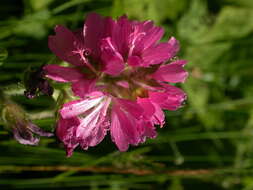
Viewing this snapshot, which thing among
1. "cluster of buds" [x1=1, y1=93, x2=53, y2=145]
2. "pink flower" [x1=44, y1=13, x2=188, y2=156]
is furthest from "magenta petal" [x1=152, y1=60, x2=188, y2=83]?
"cluster of buds" [x1=1, y1=93, x2=53, y2=145]

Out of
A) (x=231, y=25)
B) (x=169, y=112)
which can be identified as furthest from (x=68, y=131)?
(x=231, y=25)

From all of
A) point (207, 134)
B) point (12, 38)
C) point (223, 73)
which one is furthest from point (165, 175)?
point (12, 38)

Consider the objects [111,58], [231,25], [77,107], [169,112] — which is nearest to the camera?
[111,58]

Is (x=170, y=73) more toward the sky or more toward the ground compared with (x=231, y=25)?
more toward the sky

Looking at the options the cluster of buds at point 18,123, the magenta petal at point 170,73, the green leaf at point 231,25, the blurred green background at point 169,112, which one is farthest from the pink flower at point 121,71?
the green leaf at point 231,25

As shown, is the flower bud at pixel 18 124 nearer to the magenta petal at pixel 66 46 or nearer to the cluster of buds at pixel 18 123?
the cluster of buds at pixel 18 123

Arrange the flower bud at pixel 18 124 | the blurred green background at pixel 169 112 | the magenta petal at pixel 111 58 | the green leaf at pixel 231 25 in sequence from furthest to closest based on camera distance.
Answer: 1. the green leaf at pixel 231 25
2. the blurred green background at pixel 169 112
3. the flower bud at pixel 18 124
4. the magenta petal at pixel 111 58

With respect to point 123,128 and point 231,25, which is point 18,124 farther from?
point 231,25
